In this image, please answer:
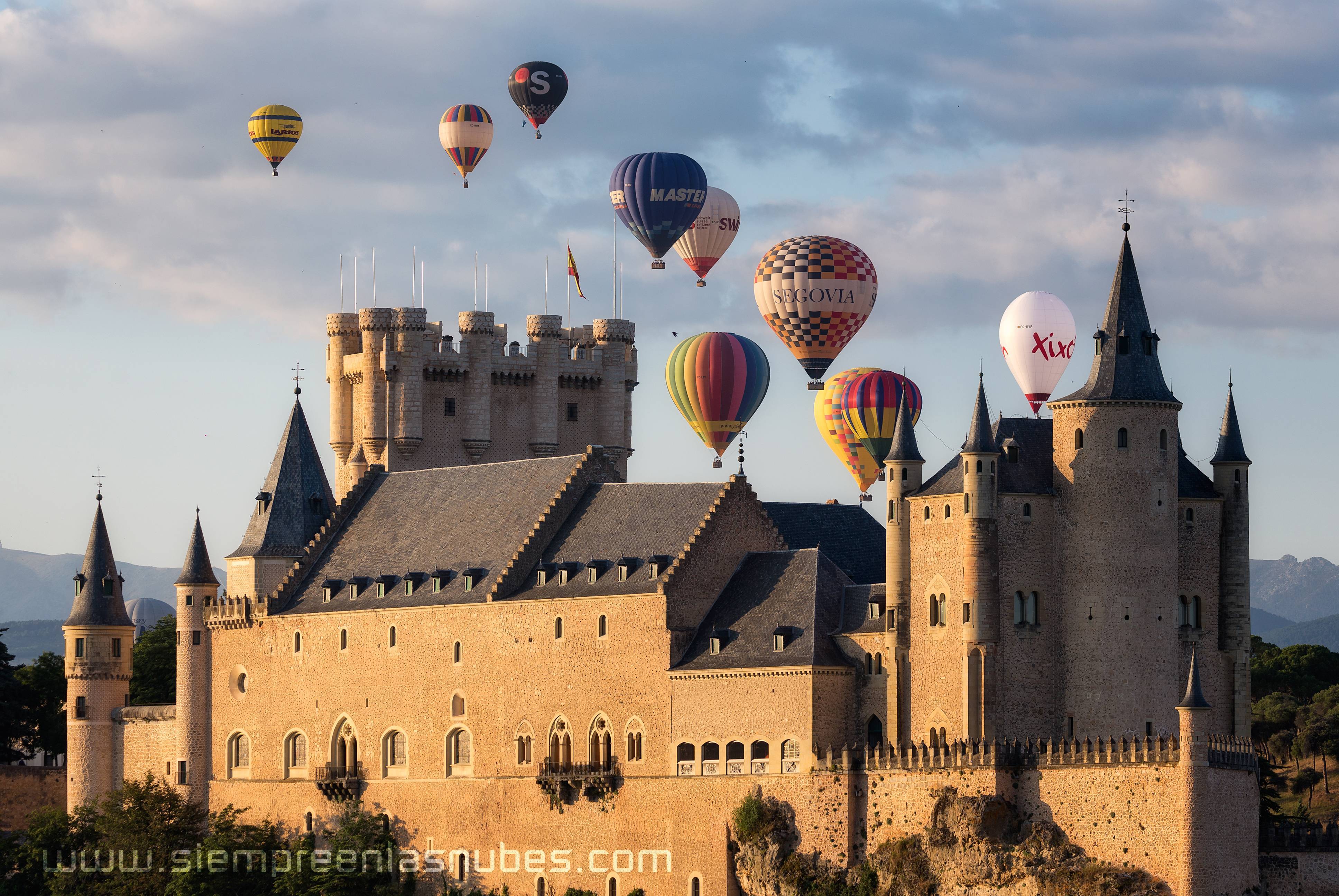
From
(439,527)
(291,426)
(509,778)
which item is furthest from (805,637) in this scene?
(291,426)

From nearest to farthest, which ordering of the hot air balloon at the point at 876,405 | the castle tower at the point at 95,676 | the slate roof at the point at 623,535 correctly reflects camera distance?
the slate roof at the point at 623,535, the hot air balloon at the point at 876,405, the castle tower at the point at 95,676

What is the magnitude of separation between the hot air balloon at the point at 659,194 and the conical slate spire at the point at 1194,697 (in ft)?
126

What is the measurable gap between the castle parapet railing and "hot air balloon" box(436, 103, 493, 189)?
171 ft

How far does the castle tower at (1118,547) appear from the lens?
276ft

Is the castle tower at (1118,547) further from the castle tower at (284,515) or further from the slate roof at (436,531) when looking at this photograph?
the castle tower at (284,515)

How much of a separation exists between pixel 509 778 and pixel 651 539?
10518mm

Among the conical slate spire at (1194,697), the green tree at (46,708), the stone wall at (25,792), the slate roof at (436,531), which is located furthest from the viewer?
the green tree at (46,708)

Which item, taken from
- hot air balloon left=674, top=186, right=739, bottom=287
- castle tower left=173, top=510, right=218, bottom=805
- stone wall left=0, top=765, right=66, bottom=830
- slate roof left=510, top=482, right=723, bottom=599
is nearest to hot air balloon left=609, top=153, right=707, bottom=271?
hot air balloon left=674, top=186, right=739, bottom=287

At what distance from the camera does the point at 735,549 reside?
95812 millimetres

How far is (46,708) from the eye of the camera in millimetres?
128125

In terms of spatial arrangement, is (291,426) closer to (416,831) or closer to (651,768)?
(416,831)

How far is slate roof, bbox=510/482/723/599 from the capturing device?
9588 centimetres

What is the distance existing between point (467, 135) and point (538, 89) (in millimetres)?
4904

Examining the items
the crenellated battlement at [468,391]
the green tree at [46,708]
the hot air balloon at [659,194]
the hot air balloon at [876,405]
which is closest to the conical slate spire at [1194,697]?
the hot air balloon at [876,405]
